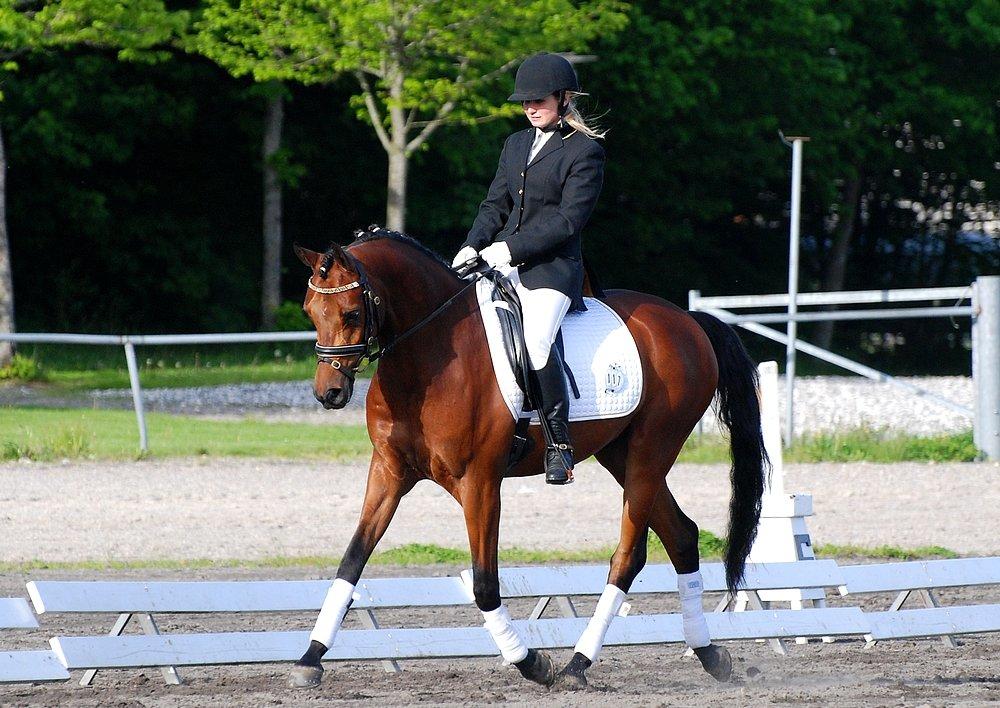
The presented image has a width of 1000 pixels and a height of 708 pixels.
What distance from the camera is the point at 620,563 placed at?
267 inches

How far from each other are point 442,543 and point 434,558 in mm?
821

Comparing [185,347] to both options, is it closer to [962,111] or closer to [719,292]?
[719,292]

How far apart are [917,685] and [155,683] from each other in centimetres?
318

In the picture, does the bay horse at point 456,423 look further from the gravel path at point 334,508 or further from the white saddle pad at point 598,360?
the gravel path at point 334,508

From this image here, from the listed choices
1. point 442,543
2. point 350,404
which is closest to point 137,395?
point 442,543

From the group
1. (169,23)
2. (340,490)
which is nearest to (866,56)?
(169,23)

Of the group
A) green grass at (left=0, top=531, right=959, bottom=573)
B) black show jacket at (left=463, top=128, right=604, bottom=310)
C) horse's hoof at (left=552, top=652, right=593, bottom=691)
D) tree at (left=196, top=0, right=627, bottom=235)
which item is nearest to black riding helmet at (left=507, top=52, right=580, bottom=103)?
black show jacket at (left=463, top=128, right=604, bottom=310)

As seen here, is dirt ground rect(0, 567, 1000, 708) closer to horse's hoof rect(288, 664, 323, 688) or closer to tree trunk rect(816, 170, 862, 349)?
horse's hoof rect(288, 664, 323, 688)

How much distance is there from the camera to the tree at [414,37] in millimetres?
22000

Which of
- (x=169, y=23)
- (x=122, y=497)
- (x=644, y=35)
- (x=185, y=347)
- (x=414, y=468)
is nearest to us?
(x=414, y=468)

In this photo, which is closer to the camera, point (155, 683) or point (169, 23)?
point (155, 683)

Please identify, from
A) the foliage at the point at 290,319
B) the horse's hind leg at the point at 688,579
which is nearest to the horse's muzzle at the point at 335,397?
the horse's hind leg at the point at 688,579

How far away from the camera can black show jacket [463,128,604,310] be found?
21.3 ft

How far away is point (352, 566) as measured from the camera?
6184mm
